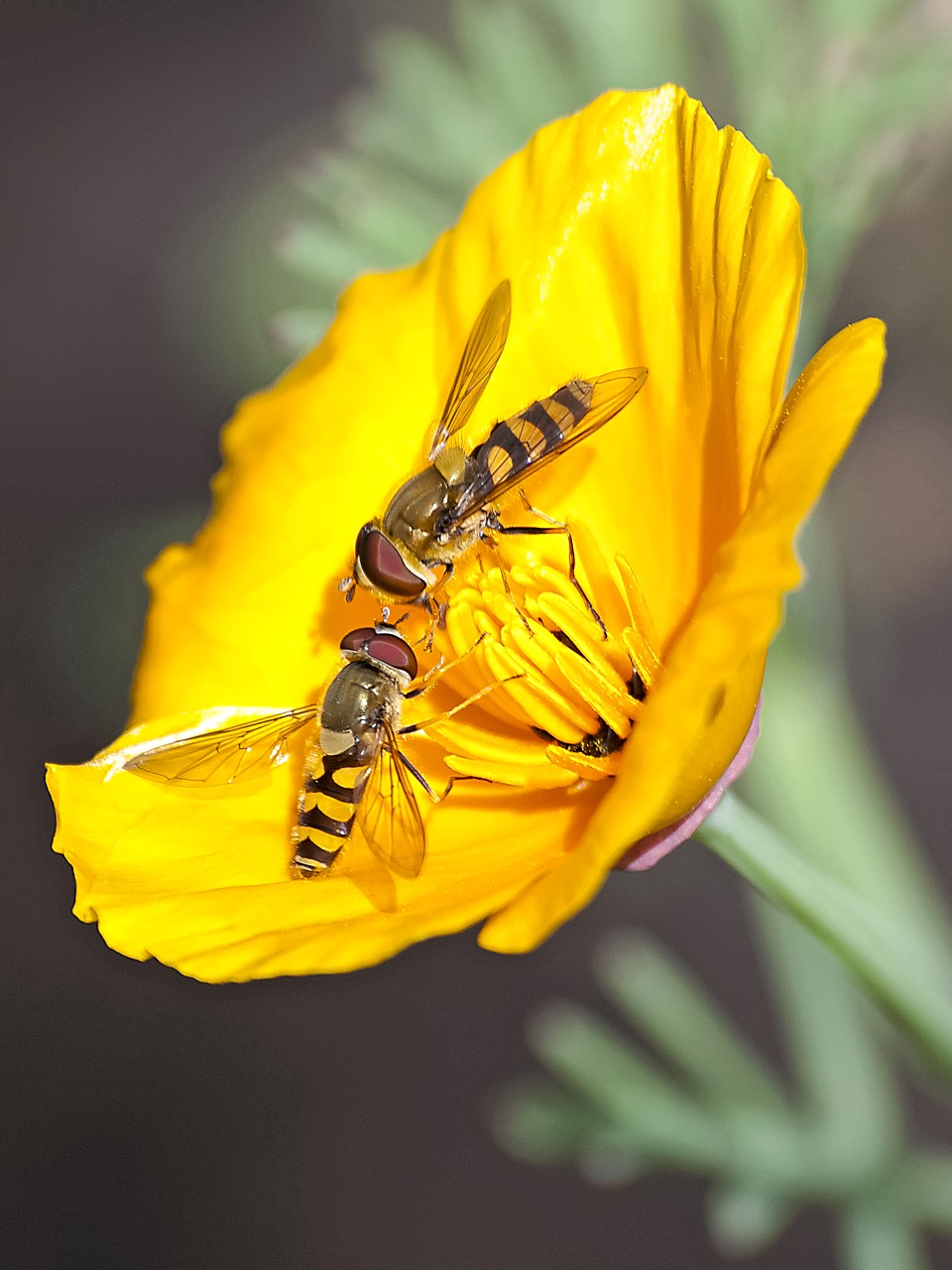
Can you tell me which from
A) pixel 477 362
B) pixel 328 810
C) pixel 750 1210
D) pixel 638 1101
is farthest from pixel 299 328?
pixel 750 1210

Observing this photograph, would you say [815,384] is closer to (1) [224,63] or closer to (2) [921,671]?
(2) [921,671]

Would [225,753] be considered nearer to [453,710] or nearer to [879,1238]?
[453,710]

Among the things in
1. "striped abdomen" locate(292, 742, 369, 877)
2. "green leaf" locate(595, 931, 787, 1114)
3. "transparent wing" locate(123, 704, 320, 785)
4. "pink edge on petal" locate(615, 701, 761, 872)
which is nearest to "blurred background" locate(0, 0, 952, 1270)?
"green leaf" locate(595, 931, 787, 1114)

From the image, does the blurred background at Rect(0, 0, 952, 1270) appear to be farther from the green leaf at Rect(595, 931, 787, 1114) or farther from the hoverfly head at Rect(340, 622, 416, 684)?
the hoverfly head at Rect(340, 622, 416, 684)

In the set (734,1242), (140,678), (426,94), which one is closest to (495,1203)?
(734,1242)

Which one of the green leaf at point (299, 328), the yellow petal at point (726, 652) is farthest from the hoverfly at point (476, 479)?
the green leaf at point (299, 328)
